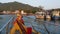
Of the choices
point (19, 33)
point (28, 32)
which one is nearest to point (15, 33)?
point (19, 33)

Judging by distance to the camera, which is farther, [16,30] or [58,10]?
[58,10]

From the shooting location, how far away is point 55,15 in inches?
2643

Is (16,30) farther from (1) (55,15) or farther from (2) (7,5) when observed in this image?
(2) (7,5)

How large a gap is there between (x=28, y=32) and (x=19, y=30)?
8.17 feet

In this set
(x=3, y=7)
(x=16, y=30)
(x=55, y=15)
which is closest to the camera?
(x=16, y=30)

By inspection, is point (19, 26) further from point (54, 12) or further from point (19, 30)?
point (54, 12)

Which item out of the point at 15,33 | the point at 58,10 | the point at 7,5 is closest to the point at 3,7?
the point at 7,5

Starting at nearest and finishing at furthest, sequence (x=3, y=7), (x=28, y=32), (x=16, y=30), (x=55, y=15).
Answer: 1. (x=28, y=32)
2. (x=16, y=30)
3. (x=55, y=15)
4. (x=3, y=7)

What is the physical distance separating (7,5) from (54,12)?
373ft

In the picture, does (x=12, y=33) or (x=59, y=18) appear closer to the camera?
(x=12, y=33)

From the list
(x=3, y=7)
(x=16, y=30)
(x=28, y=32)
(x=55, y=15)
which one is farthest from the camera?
(x=3, y=7)

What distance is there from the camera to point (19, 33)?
24.0ft

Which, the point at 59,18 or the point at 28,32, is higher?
the point at 28,32

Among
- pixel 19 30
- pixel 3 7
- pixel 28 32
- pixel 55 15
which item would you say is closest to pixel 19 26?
pixel 19 30
